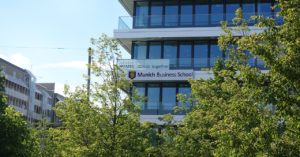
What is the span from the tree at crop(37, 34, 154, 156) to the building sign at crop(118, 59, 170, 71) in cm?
1312

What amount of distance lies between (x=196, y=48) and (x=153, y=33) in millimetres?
3786

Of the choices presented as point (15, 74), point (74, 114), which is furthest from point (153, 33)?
point (15, 74)

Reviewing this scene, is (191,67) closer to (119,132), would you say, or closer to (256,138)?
(119,132)

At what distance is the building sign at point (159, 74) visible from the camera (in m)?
34.8

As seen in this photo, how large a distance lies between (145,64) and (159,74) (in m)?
1.44

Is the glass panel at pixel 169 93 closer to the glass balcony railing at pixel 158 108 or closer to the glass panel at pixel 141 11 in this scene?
the glass balcony railing at pixel 158 108

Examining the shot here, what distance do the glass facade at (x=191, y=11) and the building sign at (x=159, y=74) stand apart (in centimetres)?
395

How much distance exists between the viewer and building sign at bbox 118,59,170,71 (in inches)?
1390

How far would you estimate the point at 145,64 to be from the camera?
35656 millimetres

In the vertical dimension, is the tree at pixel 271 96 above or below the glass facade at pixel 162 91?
below

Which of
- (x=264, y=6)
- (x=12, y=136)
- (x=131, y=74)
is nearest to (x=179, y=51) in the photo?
(x=131, y=74)

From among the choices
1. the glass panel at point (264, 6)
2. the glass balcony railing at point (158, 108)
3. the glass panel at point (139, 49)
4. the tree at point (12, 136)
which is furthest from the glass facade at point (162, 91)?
the tree at point (12, 136)

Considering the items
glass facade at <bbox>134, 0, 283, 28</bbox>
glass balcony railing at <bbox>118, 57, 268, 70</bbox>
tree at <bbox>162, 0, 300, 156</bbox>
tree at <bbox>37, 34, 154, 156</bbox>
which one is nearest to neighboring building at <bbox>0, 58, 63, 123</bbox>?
glass facade at <bbox>134, 0, 283, 28</bbox>

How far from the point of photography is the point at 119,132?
1986 centimetres
